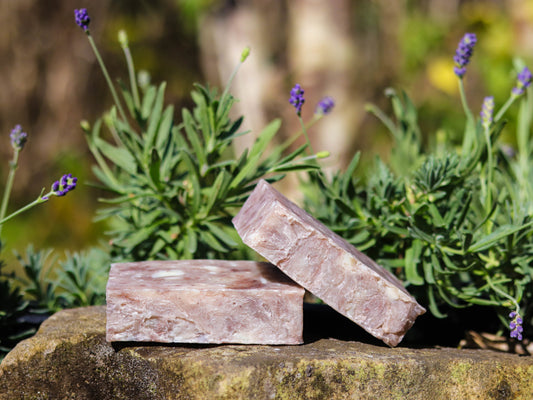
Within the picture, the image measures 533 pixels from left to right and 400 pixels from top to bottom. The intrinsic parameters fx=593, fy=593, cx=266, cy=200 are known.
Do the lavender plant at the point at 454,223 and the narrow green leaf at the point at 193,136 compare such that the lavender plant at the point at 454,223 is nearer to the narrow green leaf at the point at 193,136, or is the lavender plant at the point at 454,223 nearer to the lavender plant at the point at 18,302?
the narrow green leaf at the point at 193,136

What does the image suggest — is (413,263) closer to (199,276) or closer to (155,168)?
(199,276)

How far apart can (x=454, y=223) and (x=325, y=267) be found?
507 mm

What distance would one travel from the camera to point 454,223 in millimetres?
1692

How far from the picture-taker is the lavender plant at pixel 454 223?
5.28ft

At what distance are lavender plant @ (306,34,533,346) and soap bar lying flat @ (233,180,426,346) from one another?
21 cm

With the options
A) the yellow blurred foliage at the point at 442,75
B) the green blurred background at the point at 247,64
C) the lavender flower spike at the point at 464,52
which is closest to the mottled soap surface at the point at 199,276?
the lavender flower spike at the point at 464,52

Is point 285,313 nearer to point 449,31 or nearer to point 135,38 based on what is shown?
point 135,38

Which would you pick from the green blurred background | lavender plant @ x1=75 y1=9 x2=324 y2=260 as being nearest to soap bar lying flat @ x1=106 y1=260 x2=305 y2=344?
lavender plant @ x1=75 y1=9 x2=324 y2=260

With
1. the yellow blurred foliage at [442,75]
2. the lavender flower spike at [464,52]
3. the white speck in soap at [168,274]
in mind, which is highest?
→ the yellow blurred foliage at [442,75]

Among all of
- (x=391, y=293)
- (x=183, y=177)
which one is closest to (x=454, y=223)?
(x=391, y=293)

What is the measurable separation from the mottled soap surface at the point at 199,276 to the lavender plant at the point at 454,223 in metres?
0.33

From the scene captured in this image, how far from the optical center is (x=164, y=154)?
190 centimetres

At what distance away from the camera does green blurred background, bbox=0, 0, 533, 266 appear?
3857 mm

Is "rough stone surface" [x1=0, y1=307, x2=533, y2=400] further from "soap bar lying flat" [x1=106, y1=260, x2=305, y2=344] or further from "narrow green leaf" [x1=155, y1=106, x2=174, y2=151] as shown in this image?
"narrow green leaf" [x1=155, y1=106, x2=174, y2=151]
